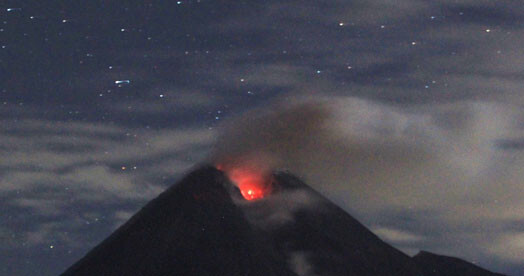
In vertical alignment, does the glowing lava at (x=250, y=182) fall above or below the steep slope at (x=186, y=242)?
below

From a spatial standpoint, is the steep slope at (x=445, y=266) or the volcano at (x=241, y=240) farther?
the steep slope at (x=445, y=266)

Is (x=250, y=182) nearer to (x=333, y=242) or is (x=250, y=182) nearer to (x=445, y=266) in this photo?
(x=333, y=242)

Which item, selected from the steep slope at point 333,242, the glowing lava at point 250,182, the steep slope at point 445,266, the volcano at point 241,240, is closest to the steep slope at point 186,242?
the volcano at point 241,240

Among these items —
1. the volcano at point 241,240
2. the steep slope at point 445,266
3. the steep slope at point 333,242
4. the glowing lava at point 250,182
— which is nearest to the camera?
the volcano at point 241,240

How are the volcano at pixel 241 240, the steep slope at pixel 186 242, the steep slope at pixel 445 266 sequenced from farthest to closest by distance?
the steep slope at pixel 445 266 → the volcano at pixel 241 240 → the steep slope at pixel 186 242

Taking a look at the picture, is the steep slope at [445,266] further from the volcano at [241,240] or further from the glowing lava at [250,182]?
the glowing lava at [250,182]

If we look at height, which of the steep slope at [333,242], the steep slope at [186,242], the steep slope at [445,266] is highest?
the steep slope at [186,242]

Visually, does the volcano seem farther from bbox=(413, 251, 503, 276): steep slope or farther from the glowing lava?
the glowing lava
